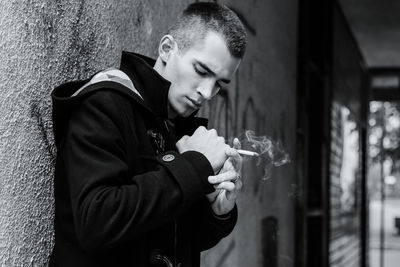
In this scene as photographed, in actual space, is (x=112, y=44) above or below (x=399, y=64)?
below

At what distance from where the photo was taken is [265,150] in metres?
3.61

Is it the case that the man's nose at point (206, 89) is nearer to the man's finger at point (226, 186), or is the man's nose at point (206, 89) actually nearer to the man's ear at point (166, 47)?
the man's ear at point (166, 47)

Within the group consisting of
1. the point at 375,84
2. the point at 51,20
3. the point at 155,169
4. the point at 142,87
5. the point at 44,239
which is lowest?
the point at 44,239

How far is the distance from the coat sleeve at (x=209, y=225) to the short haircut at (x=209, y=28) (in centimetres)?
44

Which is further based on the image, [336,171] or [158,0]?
[336,171]

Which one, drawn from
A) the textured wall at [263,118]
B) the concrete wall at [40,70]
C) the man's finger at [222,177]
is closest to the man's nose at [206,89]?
the man's finger at [222,177]

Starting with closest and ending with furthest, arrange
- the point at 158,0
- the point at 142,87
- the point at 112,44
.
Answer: the point at 142,87 → the point at 112,44 → the point at 158,0

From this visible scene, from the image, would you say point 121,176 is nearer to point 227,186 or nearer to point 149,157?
point 149,157

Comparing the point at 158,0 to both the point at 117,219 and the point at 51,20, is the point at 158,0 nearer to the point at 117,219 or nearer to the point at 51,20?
the point at 51,20

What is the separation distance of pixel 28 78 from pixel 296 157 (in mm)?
3903

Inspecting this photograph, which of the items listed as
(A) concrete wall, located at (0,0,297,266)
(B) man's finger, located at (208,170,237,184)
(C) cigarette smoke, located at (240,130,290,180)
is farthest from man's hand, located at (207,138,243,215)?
(C) cigarette smoke, located at (240,130,290,180)

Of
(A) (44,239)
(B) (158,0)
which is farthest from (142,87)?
(B) (158,0)

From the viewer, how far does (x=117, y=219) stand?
1423mm

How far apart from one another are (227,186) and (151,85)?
13.7 inches
